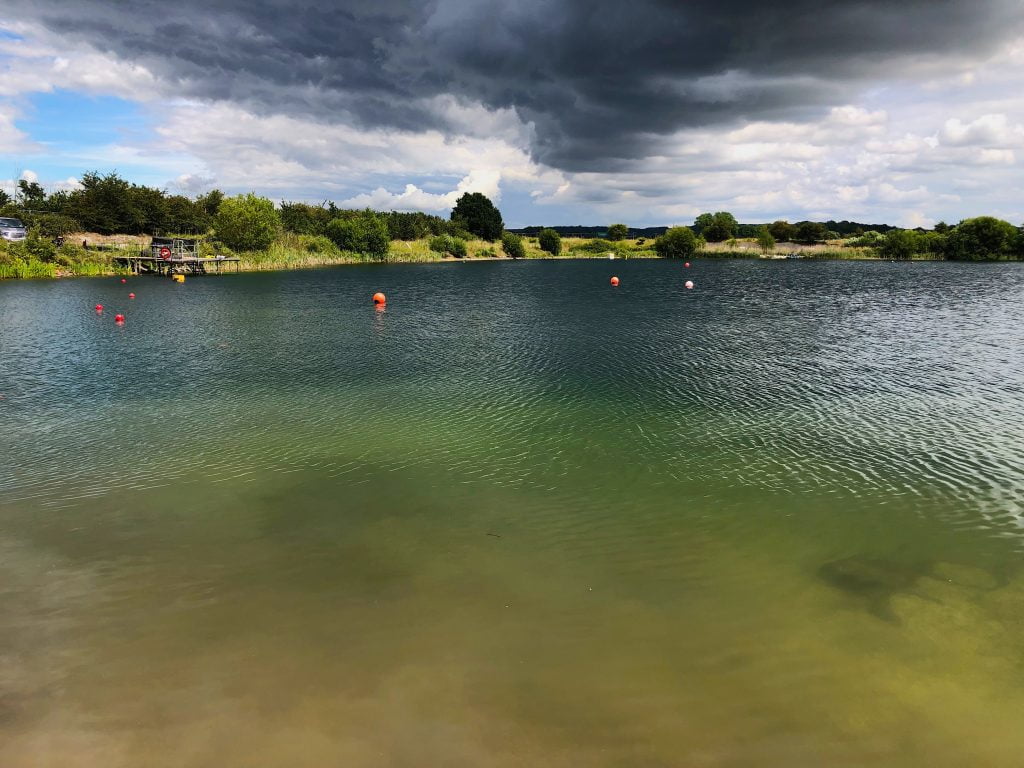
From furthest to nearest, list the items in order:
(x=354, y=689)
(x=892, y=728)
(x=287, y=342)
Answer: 1. (x=287, y=342)
2. (x=354, y=689)
3. (x=892, y=728)

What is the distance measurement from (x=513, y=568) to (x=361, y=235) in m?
108

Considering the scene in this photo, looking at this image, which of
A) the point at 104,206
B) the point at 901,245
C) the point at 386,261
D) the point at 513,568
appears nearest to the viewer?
the point at 513,568

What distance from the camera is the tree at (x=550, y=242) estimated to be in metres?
158

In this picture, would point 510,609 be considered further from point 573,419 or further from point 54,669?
point 573,419

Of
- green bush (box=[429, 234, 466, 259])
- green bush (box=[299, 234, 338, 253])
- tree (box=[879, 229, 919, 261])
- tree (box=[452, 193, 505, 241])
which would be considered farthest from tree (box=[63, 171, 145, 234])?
tree (box=[879, 229, 919, 261])

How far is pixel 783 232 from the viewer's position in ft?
526

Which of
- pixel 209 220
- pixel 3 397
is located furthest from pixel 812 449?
pixel 209 220

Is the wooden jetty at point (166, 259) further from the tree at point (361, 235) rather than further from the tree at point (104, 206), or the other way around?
the tree at point (361, 235)

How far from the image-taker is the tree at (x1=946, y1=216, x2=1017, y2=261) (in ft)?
362

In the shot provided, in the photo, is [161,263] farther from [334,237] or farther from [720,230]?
[720,230]

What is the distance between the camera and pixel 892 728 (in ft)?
20.5

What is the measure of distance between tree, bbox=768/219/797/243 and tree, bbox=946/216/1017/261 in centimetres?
4213

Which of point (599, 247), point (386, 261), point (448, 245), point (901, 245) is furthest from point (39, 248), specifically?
point (901, 245)

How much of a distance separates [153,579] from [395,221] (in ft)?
423
